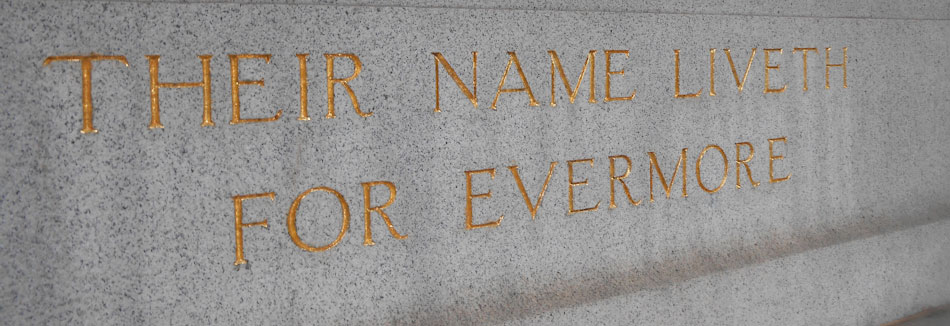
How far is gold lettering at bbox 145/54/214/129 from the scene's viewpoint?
10.3 feet

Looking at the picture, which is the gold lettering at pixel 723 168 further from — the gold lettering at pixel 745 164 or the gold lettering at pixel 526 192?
the gold lettering at pixel 526 192

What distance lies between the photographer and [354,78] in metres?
3.57

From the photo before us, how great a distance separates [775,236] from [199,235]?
129 inches

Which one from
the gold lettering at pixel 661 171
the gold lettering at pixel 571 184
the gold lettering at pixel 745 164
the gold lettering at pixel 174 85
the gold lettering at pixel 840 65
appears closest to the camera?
the gold lettering at pixel 174 85

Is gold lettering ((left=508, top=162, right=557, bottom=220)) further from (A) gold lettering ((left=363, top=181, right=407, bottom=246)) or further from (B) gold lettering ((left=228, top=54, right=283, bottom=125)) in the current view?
(B) gold lettering ((left=228, top=54, right=283, bottom=125))

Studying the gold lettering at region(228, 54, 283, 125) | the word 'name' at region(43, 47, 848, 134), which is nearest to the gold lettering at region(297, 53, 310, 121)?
the word 'name' at region(43, 47, 848, 134)

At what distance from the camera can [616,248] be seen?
14.4ft

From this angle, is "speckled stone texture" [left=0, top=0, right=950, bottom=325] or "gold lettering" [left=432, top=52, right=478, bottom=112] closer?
"speckled stone texture" [left=0, top=0, right=950, bottom=325]

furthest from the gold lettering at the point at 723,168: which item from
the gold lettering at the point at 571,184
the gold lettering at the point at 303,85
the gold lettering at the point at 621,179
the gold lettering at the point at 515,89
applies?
the gold lettering at the point at 303,85

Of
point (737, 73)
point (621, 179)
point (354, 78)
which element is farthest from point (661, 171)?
point (354, 78)

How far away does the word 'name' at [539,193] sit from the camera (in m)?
3.43

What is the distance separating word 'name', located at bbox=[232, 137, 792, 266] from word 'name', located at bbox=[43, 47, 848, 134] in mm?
299

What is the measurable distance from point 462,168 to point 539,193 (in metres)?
0.45

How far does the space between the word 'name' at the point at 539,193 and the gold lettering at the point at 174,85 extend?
1.15ft
